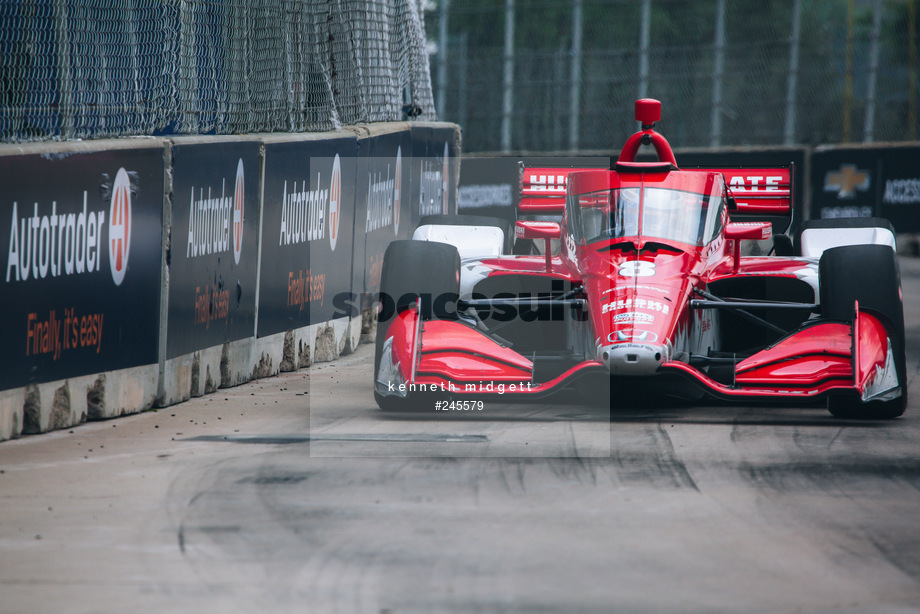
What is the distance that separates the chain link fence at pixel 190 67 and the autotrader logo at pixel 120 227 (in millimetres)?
353

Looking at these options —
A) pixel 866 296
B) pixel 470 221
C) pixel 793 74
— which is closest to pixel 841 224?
pixel 866 296

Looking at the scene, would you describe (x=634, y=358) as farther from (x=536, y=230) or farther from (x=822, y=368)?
(x=536, y=230)

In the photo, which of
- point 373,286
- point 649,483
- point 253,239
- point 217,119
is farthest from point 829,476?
point 373,286

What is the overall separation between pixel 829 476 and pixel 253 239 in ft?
13.3

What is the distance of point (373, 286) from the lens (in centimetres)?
1080

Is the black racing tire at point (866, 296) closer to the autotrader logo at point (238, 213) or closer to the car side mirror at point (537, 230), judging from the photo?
the car side mirror at point (537, 230)

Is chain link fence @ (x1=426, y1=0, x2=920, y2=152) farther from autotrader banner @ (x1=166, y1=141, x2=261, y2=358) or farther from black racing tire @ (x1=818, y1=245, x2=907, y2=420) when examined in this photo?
black racing tire @ (x1=818, y1=245, x2=907, y2=420)

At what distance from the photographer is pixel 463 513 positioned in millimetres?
4699

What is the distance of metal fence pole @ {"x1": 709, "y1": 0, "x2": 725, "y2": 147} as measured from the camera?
64.1 feet

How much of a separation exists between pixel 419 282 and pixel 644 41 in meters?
13.3

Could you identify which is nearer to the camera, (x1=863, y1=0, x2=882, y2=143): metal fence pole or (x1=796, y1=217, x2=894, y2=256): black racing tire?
(x1=796, y1=217, x2=894, y2=256): black racing tire

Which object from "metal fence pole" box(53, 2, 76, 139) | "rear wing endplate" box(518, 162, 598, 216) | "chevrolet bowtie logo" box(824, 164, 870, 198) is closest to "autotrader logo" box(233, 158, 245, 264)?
"metal fence pole" box(53, 2, 76, 139)

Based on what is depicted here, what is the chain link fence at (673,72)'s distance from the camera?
64.3ft

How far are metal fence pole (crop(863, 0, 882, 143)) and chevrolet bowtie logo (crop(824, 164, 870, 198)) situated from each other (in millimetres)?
1372
